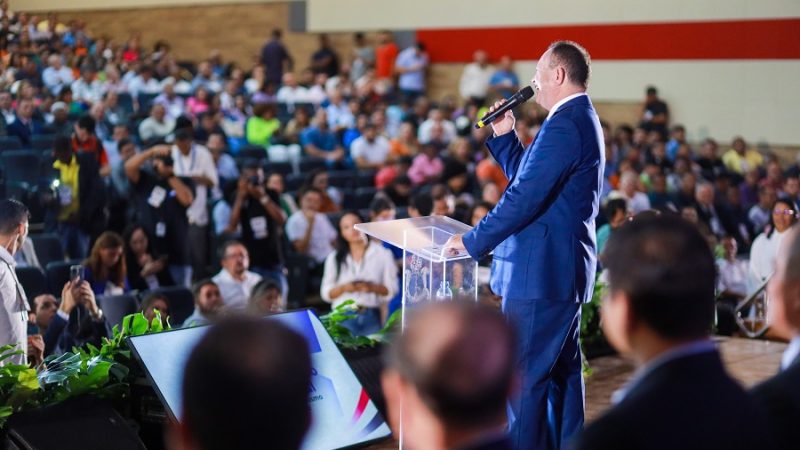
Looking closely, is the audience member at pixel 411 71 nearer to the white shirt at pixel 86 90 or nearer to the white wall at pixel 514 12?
the white wall at pixel 514 12

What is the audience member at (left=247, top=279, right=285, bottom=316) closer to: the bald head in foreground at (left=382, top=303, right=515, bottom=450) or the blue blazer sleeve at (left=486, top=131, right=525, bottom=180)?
the blue blazer sleeve at (left=486, top=131, right=525, bottom=180)

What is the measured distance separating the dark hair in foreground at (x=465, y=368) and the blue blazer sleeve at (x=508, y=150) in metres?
2.34

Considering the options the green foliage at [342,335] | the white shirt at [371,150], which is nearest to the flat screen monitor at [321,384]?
the green foliage at [342,335]

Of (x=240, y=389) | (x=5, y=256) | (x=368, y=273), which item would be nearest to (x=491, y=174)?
(x=368, y=273)

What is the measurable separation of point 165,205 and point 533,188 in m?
5.21

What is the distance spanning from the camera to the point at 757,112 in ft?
47.3

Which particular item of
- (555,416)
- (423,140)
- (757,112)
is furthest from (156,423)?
(757,112)

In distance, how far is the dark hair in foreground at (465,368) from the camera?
161 centimetres

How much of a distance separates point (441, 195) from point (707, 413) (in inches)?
248

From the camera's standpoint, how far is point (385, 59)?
1703 cm

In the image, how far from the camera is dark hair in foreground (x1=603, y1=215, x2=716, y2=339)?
74.4 inches

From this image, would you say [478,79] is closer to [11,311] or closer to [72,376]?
[11,311]

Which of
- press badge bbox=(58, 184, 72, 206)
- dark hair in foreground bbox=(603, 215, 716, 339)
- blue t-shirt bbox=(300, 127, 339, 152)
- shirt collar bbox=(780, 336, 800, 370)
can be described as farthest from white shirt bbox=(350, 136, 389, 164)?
dark hair in foreground bbox=(603, 215, 716, 339)

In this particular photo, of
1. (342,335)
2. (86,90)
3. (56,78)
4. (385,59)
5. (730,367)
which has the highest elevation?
(385,59)
